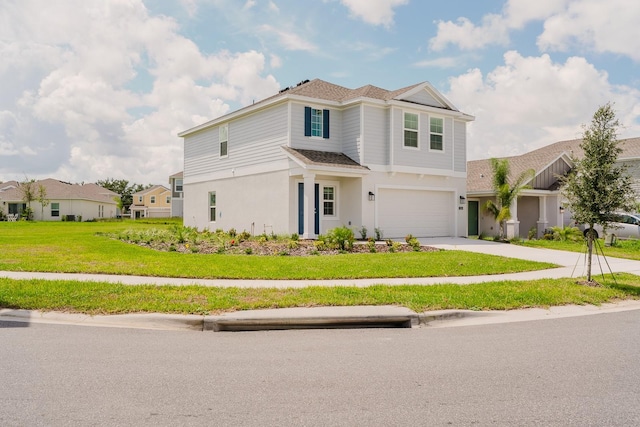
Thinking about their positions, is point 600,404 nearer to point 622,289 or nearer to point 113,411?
point 113,411

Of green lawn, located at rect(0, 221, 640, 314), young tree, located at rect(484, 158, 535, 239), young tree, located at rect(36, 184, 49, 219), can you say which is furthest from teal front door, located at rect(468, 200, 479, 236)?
young tree, located at rect(36, 184, 49, 219)

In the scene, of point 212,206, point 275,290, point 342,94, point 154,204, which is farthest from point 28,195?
point 275,290

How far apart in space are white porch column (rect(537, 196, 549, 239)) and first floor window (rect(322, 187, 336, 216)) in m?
13.0

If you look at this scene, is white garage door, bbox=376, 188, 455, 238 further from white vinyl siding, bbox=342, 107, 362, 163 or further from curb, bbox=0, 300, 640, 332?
curb, bbox=0, 300, 640, 332

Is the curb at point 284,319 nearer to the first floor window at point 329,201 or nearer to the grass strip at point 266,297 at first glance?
the grass strip at point 266,297

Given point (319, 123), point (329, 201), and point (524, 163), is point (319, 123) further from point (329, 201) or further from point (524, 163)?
point (524, 163)

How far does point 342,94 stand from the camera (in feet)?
77.2

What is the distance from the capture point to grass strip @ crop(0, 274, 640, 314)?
8258 mm

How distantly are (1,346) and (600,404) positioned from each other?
21.7 feet

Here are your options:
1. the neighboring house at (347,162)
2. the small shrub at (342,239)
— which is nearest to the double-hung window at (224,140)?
the neighboring house at (347,162)

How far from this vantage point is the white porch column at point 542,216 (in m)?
28.0

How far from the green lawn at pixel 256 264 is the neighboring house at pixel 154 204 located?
6123cm

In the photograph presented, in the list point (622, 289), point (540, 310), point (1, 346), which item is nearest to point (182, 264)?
point (1, 346)

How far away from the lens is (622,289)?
10.7 meters
